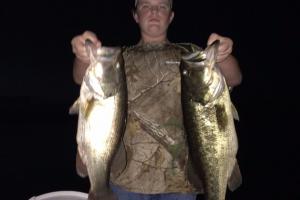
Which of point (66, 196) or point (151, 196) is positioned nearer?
point (151, 196)

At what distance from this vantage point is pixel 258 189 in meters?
11.3

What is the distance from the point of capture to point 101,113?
11.1 ft

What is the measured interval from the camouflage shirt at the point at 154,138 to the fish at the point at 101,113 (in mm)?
432

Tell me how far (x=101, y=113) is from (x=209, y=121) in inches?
38.0

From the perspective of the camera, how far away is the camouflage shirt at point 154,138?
3.95 meters

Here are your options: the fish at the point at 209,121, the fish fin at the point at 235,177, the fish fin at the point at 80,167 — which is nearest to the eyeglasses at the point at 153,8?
the fish at the point at 209,121

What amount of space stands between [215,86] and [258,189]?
8719mm

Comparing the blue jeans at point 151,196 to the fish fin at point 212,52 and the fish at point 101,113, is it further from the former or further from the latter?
the fish fin at point 212,52

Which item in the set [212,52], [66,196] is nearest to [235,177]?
[212,52]

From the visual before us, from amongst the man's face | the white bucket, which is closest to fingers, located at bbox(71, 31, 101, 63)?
the man's face

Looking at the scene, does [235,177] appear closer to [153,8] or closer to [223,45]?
[223,45]

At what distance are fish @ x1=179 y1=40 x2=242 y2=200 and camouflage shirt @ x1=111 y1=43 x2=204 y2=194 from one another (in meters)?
0.34

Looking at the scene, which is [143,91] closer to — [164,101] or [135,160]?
[164,101]

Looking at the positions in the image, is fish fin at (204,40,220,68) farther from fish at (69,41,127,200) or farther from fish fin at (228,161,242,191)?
fish fin at (228,161,242,191)
